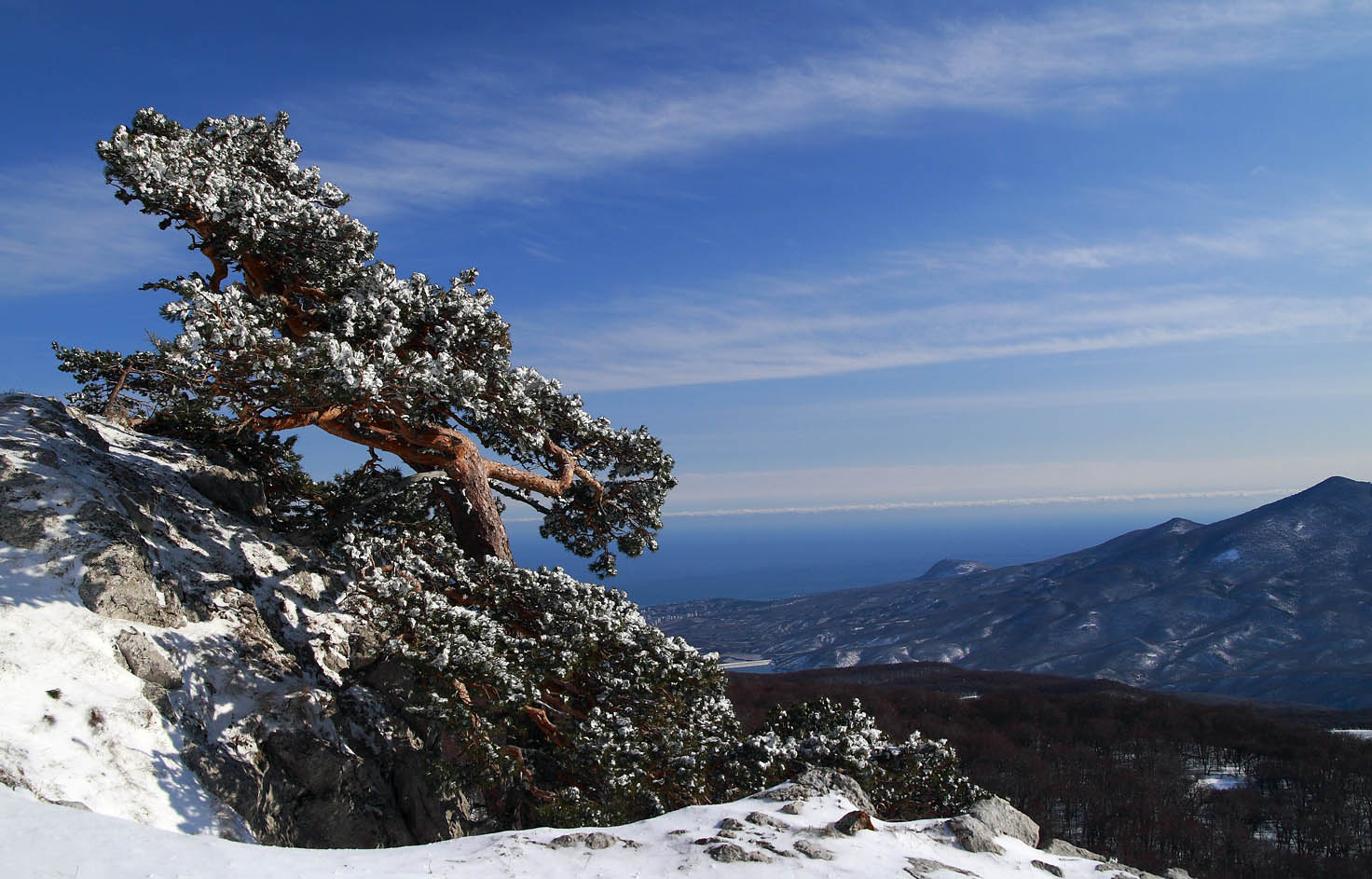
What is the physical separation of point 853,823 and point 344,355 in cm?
908

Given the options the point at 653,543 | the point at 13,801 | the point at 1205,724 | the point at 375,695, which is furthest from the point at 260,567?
the point at 1205,724

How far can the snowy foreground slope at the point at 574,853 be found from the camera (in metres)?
5.66

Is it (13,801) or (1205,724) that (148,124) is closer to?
(13,801)

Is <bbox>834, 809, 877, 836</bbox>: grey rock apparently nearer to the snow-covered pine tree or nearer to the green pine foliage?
the green pine foliage

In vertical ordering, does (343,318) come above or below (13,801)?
above

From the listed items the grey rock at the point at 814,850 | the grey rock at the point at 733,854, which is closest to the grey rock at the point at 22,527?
the grey rock at the point at 733,854

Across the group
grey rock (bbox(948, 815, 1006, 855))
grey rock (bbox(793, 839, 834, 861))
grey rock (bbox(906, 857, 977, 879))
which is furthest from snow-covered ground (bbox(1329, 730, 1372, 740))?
grey rock (bbox(793, 839, 834, 861))

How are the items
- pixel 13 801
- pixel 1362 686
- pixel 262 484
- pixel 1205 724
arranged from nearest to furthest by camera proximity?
pixel 13 801 < pixel 262 484 < pixel 1205 724 < pixel 1362 686

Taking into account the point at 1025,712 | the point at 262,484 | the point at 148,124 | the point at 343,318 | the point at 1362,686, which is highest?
the point at 148,124

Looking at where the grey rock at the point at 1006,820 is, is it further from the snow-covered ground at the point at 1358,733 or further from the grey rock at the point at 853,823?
the snow-covered ground at the point at 1358,733

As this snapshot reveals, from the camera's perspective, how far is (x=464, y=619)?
12578mm

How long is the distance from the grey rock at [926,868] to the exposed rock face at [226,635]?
691cm

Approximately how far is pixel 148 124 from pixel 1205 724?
9480 cm

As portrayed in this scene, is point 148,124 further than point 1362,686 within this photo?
No
